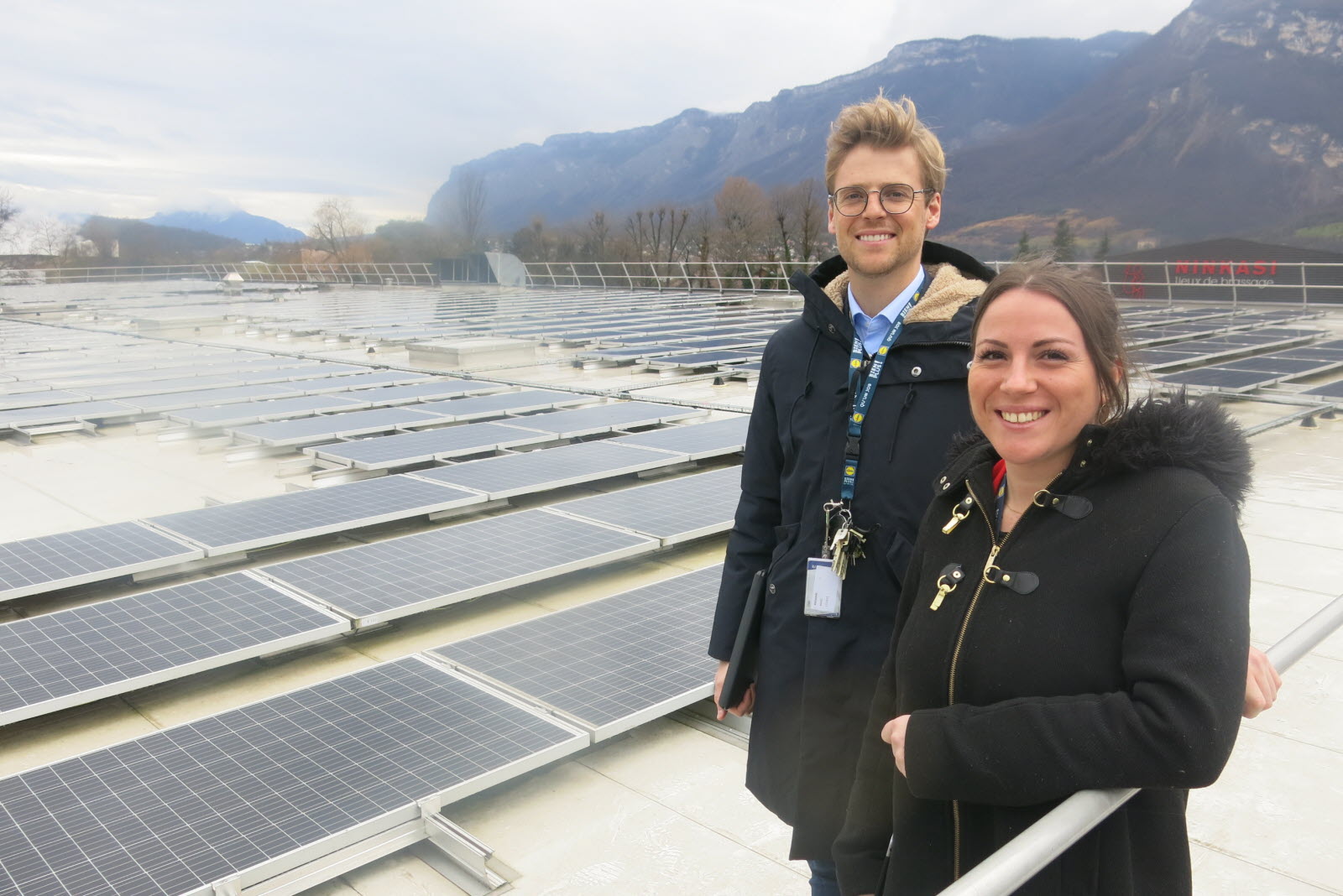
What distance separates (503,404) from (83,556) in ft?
18.2

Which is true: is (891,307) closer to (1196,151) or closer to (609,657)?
(609,657)

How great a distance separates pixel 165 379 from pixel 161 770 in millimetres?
11460

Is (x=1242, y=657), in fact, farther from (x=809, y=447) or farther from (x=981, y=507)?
(x=809, y=447)

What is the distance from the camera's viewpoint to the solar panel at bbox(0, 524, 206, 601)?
16.6 feet

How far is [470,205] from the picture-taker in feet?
194

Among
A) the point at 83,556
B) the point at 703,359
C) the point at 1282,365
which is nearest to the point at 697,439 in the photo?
the point at 83,556

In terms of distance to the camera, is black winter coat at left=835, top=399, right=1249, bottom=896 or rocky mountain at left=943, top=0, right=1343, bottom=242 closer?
black winter coat at left=835, top=399, right=1249, bottom=896

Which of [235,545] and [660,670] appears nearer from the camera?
[660,670]

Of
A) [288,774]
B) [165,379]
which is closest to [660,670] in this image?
[288,774]

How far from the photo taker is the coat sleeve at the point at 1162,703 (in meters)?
1.36

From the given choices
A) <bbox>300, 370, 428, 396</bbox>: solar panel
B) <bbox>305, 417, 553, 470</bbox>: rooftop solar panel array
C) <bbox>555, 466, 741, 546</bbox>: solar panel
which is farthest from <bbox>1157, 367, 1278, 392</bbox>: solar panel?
<bbox>300, 370, 428, 396</bbox>: solar panel

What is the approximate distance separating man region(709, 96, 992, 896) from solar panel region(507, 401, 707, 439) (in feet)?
21.2

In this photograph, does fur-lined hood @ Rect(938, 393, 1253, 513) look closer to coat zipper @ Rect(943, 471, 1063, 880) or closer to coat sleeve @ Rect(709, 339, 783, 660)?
coat zipper @ Rect(943, 471, 1063, 880)

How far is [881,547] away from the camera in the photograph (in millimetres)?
2176
